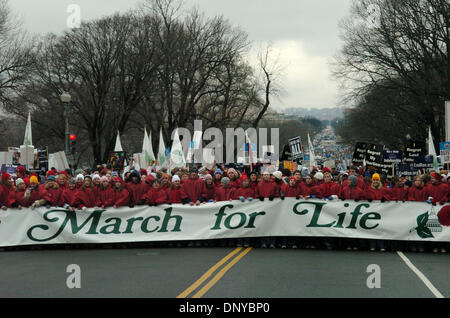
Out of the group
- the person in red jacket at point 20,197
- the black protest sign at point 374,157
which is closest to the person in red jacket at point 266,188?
the person in red jacket at point 20,197

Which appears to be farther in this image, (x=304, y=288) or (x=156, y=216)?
(x=156, y=216)

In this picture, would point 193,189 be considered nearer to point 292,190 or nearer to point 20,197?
point 292,190

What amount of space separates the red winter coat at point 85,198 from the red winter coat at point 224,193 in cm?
286

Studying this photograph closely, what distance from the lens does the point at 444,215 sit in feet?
43.6

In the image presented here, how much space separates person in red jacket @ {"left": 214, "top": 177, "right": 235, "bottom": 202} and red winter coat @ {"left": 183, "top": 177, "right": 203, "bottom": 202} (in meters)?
0.63

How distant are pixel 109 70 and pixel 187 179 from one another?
1188 inches

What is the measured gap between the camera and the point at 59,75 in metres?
43.8

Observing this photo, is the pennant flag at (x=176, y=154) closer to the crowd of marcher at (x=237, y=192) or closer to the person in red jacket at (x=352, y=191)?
the crowd of marcher at (x=237, y=192)

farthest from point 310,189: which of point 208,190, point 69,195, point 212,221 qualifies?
point 69,195

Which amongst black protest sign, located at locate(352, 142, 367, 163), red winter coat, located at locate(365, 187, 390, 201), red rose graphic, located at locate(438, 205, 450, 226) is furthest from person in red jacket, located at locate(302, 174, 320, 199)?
black protest sign, located at locate(352, 142, 367, 163)

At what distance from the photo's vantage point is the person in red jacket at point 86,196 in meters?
14.5

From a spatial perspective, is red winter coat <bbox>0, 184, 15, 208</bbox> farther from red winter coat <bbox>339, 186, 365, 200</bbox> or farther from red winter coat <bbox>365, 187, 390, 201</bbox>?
red winter coat <bbox>365, 187, 390, 201</bbox>
